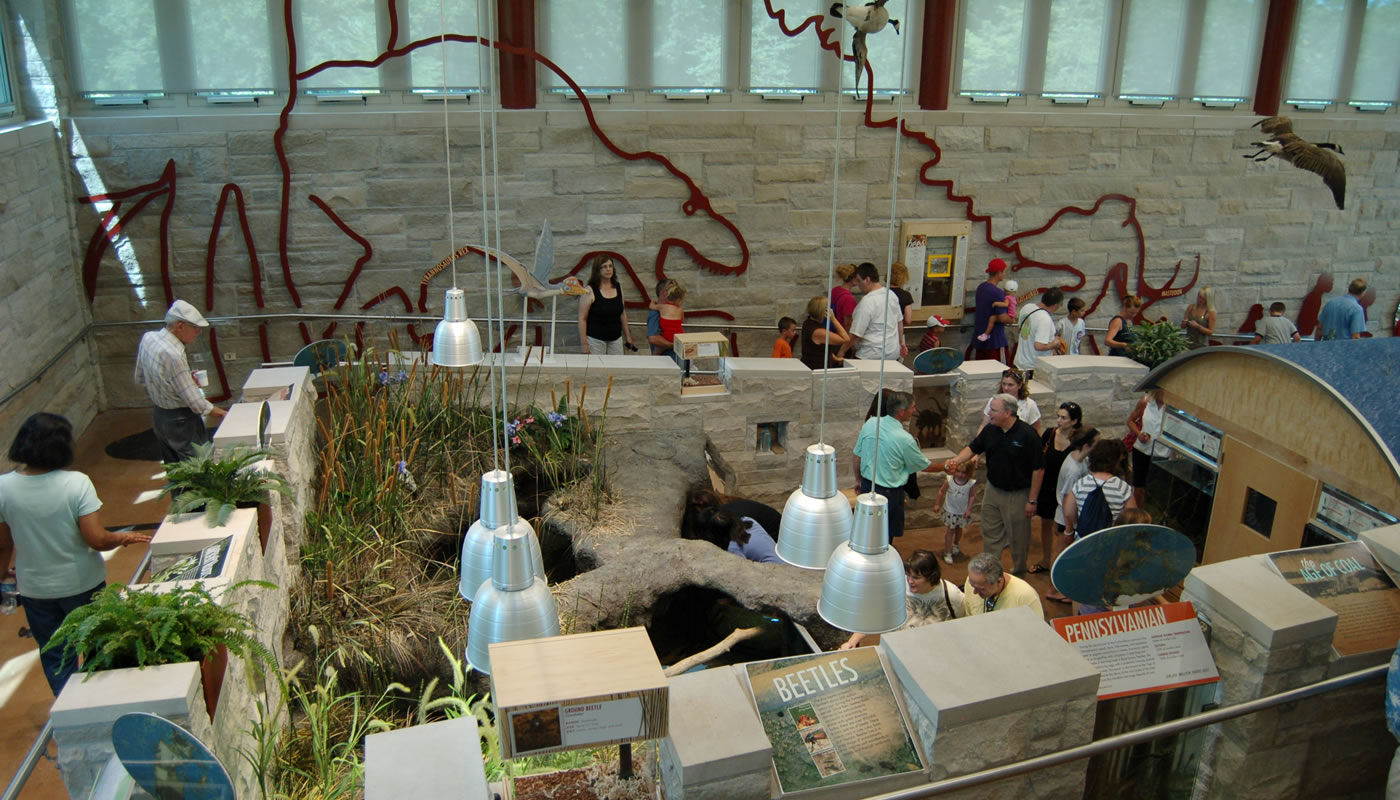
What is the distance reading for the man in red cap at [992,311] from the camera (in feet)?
33.9

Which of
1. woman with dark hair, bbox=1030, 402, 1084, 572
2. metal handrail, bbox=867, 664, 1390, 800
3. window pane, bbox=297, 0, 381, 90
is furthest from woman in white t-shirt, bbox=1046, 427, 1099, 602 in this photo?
window pane, bbox=297, 0, 381, 90

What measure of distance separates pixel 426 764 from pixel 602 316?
615 cm

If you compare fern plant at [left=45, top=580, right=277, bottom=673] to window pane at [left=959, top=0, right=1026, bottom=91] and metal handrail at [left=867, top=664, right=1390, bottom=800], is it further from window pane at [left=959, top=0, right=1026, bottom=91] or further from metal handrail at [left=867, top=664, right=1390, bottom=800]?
window pane at [left=959, top=0, right=1026, bottom=91]

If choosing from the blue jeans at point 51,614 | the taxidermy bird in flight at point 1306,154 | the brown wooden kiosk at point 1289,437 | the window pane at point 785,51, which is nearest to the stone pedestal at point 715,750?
the blue jeans at point 51,614

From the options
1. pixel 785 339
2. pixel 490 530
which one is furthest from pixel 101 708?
pixel 785 339

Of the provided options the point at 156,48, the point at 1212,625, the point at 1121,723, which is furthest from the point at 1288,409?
the point at 156,48

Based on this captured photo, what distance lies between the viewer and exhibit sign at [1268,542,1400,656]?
4133mm

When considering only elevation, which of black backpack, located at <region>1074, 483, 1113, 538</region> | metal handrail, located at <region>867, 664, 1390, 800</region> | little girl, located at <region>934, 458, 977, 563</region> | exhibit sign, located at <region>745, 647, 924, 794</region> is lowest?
little girl, located at <region>934, 458, 977, 563</region>

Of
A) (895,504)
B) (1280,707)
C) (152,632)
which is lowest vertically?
(895,504)

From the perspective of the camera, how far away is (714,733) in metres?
3.27

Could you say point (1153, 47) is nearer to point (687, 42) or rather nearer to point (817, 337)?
point (687, 42)

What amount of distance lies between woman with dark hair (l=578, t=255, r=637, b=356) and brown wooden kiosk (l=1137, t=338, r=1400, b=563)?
13.7ft

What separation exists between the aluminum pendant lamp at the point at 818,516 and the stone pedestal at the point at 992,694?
1.37ft

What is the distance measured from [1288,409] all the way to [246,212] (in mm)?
8024
